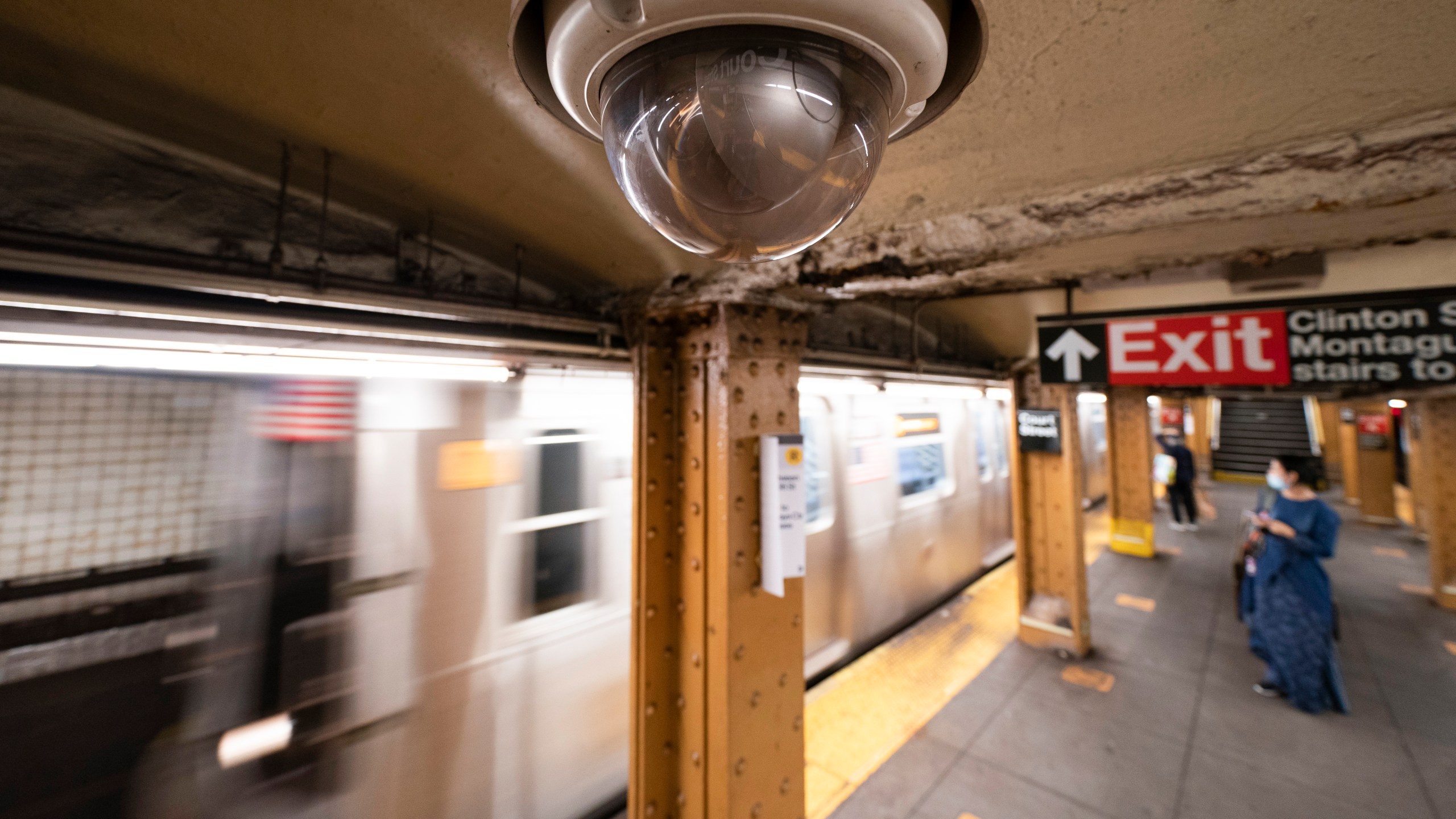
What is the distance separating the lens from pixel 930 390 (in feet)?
18.8

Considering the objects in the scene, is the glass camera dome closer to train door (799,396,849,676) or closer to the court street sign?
train door (799,396,849,676)

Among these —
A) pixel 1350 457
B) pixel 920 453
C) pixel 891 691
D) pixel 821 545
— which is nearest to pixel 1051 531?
pixel 920 453

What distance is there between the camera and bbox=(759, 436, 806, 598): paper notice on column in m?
2.27

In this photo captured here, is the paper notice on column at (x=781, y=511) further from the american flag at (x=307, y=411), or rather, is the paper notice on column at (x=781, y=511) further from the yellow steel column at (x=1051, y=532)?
the yellow steel column at (x=1051, y=532)

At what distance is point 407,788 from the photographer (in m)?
2.42

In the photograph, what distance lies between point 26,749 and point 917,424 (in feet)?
21.9

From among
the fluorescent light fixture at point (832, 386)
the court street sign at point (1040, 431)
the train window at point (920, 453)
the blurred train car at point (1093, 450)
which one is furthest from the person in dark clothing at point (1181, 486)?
the fluorescent light fixture at point (832, 386)

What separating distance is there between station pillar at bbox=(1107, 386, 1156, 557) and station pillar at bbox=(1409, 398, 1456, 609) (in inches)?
113

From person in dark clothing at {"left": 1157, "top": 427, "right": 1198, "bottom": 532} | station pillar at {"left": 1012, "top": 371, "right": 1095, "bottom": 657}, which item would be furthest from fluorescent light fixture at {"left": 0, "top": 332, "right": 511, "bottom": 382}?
person in dark clothing at {"left": 1157, "top": 427, "right": 1198, "bottom": 532}

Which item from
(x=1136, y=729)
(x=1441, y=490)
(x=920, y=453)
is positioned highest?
(x=920, y=453)

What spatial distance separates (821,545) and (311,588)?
3.83 meters

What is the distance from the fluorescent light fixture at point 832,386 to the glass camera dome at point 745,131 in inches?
125

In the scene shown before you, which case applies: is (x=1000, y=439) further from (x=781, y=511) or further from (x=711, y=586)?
(x=711, y=586)

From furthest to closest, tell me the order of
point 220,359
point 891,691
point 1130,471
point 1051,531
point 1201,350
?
point 1130,471, point 1051,531, point 891,691, point 1201,350, point 220,359
